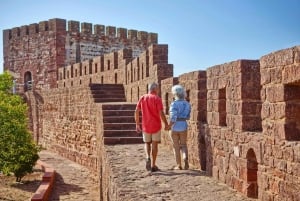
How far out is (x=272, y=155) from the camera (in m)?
4.76

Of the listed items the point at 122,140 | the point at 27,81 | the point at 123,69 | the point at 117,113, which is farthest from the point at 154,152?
the point at 27,81

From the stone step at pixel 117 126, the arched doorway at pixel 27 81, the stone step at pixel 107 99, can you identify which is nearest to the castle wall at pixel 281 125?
the stone step at pixel 117 126

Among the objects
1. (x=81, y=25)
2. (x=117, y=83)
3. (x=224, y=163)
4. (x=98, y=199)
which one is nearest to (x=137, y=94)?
(x=117, y=83)

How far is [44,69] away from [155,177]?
65.0 ft

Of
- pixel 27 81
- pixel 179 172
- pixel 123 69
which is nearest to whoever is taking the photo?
pixel 179 172

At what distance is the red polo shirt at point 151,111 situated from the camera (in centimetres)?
726

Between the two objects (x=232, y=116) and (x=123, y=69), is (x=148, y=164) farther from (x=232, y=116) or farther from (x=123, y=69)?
(x=123, y=69)

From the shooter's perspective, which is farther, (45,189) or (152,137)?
(45,189)

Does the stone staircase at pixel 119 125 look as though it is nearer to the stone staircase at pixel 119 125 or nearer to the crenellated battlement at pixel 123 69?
the stone staircase at pixel 119 125

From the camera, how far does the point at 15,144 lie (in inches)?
514

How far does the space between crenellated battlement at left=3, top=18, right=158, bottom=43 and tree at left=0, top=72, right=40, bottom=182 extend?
39.1 feet

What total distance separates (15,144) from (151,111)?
23.6ft

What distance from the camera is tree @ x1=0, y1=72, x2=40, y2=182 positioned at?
12703 mm

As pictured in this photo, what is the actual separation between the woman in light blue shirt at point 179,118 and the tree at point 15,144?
6966mm
